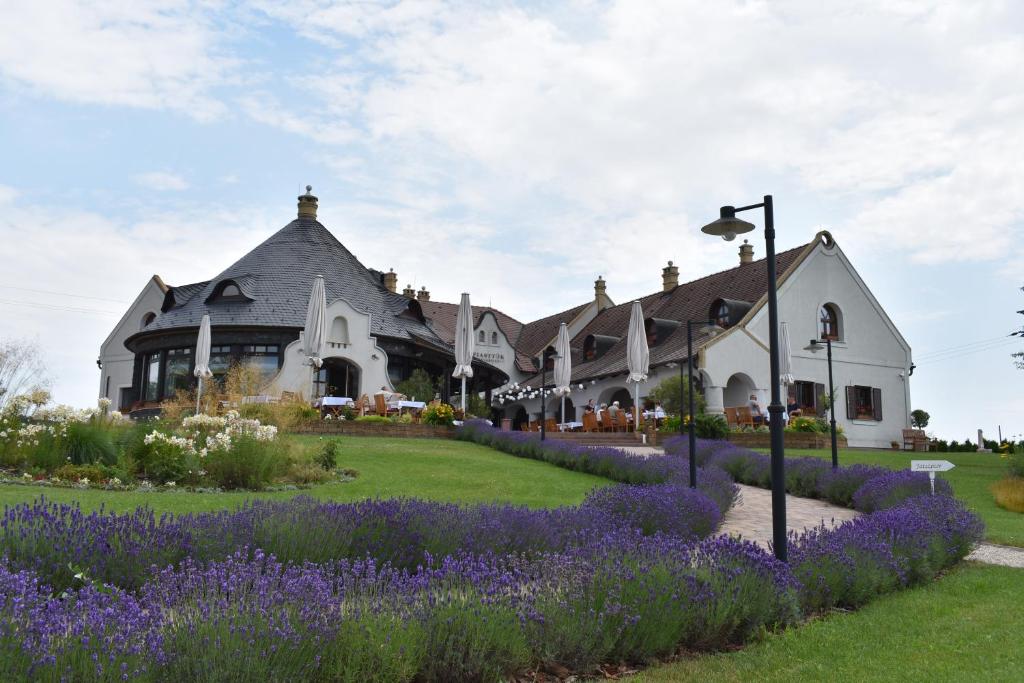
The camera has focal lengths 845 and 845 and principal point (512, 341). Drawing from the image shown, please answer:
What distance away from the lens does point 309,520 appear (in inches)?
250

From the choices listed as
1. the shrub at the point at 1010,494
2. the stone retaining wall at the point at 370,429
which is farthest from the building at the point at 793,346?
the shrub at the point at 1010,494

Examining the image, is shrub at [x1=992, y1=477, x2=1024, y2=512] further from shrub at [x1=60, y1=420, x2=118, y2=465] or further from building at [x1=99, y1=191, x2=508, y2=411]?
building at [x1=99, y1=191, x2=508, y2=411]

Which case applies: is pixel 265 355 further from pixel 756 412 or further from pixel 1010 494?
pixel 1010 494

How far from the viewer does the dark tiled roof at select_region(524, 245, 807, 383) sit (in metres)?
32.8

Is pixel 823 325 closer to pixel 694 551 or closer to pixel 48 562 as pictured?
pixel 694 551

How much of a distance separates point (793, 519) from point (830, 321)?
2510cm

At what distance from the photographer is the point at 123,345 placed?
3928 centimetres

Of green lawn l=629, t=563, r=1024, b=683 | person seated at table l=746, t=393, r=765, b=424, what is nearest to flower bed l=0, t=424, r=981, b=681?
green lawn l=629, t=563, r=1024, b=683

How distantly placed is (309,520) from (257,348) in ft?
81.6

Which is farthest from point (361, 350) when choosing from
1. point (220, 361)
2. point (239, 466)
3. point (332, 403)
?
point (239, 466)

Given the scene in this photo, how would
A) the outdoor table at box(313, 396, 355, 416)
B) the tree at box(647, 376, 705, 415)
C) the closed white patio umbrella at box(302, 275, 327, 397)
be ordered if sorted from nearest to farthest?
the closed white patio umbrella at box(302, 275, 327, 397), the outdoor table at box(313, 396, 355, 416), the tree at box(647, 376, 705, 415)

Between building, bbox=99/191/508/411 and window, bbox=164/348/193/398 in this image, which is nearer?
building, bbox=99/191/508/411

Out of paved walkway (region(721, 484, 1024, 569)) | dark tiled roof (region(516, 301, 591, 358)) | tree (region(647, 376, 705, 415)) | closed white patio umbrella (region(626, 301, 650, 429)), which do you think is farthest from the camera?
dark tiled roof (region(516, 301, 591, 358))

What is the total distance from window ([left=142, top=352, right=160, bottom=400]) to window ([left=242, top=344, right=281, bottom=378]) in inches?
177
